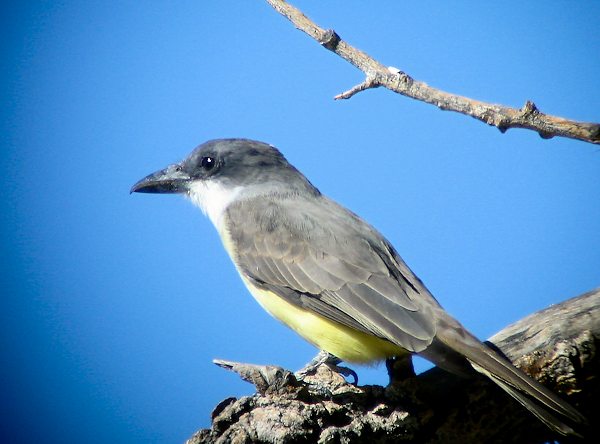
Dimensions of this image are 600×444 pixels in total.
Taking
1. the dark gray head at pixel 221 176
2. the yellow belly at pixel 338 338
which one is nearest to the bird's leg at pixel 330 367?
the yellow belly at pixel 338 338

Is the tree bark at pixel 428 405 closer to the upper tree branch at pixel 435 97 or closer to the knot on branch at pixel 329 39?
the upper tree branch at pixel 435 97

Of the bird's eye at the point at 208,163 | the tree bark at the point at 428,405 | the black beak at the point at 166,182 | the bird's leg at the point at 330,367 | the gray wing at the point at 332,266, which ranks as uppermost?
the bird's eye at the point at 208,163

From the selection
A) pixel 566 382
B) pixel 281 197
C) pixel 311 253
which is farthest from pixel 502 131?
pixel 281 197

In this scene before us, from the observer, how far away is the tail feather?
369 centimetres

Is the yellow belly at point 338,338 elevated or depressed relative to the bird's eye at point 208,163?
depressed

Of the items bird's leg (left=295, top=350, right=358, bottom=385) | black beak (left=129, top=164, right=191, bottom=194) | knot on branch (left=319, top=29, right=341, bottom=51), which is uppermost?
black beak (left=129, top=164, right=191, bottom=194)

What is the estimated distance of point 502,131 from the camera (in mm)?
3902

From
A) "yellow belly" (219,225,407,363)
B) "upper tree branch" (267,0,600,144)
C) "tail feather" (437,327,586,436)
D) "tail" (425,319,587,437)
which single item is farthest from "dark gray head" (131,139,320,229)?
"tail feather" (437,327,586,436)

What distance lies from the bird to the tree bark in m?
0.28

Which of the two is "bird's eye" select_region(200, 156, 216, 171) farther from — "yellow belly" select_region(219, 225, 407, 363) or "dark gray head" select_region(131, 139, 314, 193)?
"yellow belly" select_region(219, 225, 407, 363)

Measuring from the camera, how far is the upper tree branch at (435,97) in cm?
380

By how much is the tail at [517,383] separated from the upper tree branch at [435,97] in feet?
4.12

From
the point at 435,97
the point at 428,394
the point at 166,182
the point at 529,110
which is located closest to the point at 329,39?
the point at 435,97

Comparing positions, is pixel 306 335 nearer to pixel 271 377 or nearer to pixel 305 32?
pixel 271 377
